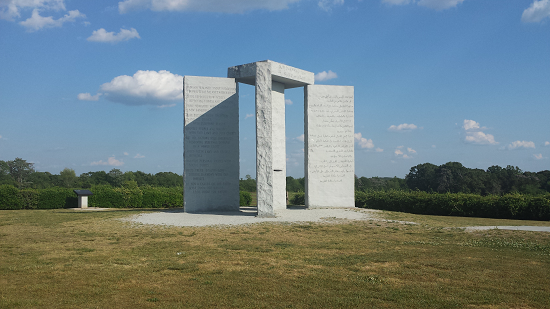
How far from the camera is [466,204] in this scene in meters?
17.0

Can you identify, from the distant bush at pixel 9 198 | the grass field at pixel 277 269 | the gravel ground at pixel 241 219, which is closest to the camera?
the grass field at pixel 277 269

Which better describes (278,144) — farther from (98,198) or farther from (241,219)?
(98,198)

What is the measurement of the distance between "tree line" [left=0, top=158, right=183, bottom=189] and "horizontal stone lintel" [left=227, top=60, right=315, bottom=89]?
24.6 m

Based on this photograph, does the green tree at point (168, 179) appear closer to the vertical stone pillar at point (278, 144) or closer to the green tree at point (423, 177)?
the green tree at point (423, 177)

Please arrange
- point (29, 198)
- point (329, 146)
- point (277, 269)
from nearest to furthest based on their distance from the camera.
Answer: point (277, 269), point (329, 146), point (29, 198)

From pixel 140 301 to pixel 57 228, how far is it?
961 cm

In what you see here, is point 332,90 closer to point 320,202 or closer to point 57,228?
point 320,202

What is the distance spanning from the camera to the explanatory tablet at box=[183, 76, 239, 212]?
55.1ft

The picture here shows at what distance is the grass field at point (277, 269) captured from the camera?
479 cm

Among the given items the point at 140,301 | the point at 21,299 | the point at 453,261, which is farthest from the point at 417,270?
the point at 21,299

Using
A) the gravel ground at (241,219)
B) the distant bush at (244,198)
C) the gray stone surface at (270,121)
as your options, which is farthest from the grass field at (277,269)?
the distant bush at (244,198)

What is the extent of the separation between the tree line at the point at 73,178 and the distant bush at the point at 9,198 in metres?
16.4

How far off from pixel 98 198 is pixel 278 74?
597 inches

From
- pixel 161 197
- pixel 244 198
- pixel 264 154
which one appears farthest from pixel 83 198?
pixel 264 154
